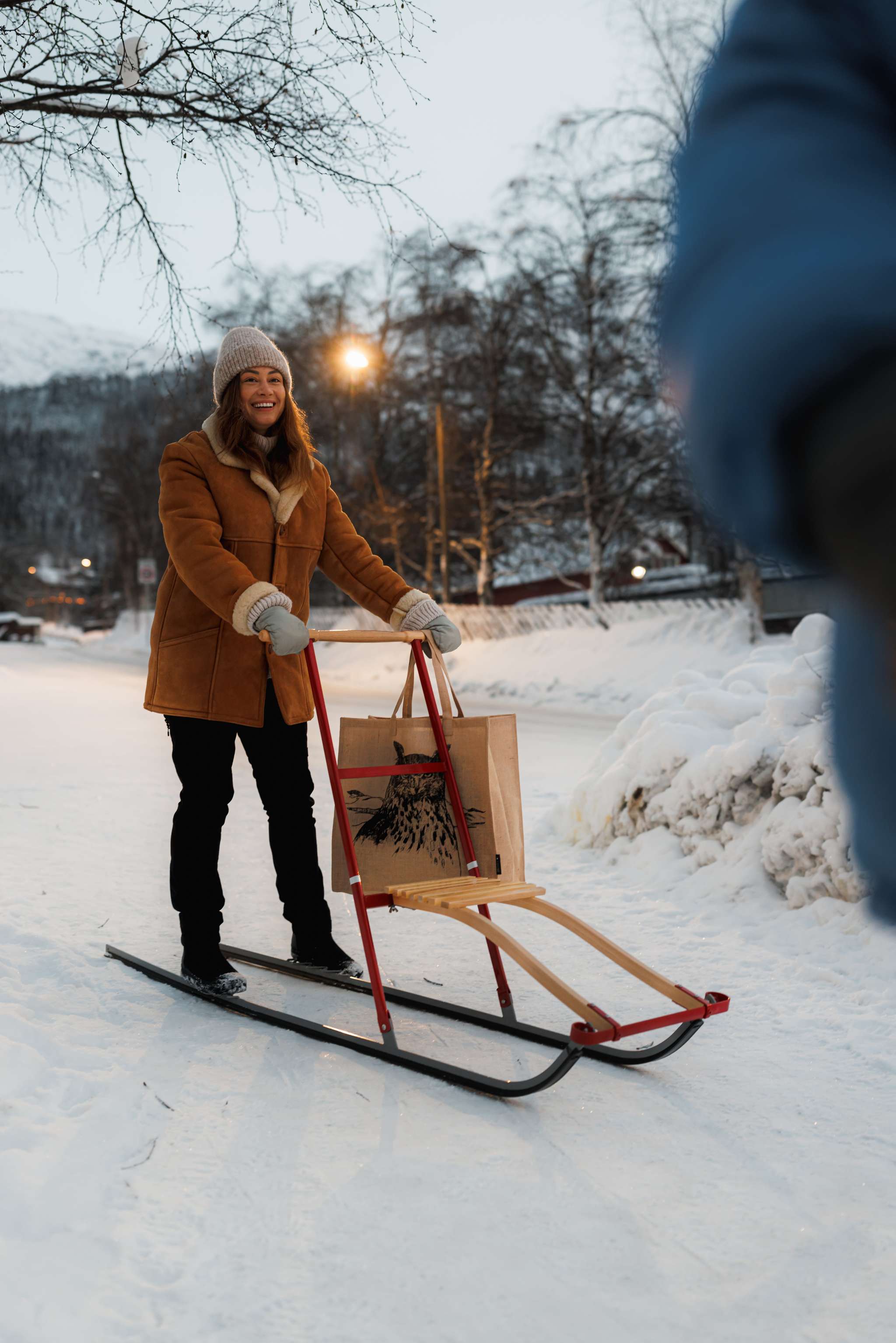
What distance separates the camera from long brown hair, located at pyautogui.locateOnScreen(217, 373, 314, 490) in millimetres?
3670

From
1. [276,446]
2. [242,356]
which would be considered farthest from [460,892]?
[242,356]

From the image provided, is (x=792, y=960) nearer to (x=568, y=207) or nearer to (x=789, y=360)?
(x=789, y=360)

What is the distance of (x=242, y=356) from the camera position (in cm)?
366

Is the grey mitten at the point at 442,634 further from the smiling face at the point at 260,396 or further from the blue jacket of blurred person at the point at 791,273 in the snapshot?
the blue jacket of blurred person at the point at 791,273

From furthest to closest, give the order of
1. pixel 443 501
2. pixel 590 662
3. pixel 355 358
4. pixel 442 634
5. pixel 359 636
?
pixel 443 501
pixel 355 358
pixel 590 662
pixel 442 634
pixel 359 636

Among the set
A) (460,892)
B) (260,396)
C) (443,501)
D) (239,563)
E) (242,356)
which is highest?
(443,501)

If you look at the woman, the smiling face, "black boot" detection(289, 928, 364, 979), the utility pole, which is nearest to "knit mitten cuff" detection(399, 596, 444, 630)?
Answer: the woman

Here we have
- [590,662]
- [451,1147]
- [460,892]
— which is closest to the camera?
[451,1147]

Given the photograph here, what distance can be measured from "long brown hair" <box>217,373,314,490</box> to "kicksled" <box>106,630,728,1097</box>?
661 millimetres

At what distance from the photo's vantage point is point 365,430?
3095 centimetres

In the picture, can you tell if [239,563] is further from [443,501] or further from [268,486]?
[443,501]

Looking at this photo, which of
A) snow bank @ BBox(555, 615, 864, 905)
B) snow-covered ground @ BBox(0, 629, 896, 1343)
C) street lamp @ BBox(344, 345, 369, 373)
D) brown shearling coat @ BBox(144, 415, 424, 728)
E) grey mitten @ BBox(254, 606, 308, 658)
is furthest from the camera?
street lamp @ BBox(344, 345, 369, 373)

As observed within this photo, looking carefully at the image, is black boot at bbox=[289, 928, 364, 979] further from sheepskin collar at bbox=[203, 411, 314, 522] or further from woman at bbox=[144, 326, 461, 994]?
sheepskin collar at bbox=[203, 411, 314, 522]

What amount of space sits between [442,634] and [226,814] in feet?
3.22
